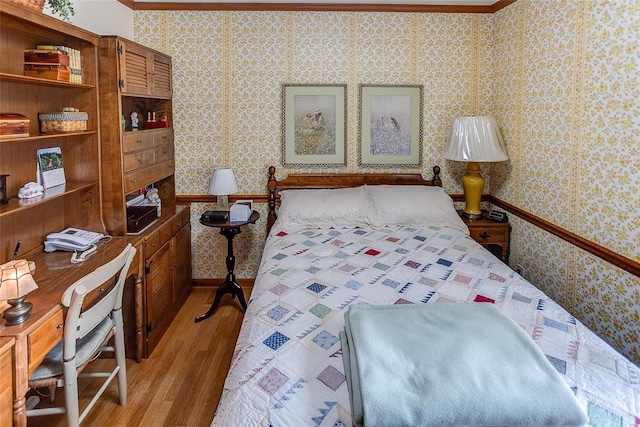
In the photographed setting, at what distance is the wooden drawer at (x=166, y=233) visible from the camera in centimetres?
329

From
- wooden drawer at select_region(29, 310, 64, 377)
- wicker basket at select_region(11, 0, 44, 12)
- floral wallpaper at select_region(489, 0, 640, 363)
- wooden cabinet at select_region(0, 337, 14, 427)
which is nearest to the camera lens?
wooden cabinet at select_region(0, 337, 14, 427)

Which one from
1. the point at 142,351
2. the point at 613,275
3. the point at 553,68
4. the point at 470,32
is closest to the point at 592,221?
the point at 613,275

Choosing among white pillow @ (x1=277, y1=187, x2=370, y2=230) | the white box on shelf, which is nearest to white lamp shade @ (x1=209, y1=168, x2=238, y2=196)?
the white box on shelf

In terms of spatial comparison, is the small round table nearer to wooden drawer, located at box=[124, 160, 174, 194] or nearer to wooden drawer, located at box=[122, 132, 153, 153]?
wooden drawer, located at box=[124, 160, 174, 194]

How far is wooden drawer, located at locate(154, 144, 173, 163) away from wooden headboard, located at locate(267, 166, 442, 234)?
33.3 inches

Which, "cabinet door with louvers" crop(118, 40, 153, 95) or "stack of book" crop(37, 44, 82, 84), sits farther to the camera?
"cabinet door with louvers" crop(118, 40, 153, 95)

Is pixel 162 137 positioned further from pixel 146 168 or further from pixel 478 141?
pixel 478 141

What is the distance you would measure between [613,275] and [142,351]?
281 cm

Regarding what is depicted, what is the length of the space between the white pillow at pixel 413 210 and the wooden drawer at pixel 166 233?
1520mm

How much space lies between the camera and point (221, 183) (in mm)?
3693

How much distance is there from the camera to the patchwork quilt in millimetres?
1469

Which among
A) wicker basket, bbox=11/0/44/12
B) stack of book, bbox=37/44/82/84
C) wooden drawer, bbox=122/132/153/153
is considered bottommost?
wooden drawer, bbox=122/132/153/153

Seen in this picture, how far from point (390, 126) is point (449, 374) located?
2896 mm

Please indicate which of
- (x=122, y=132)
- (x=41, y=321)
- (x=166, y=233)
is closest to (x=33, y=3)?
(x=122, y=132)
